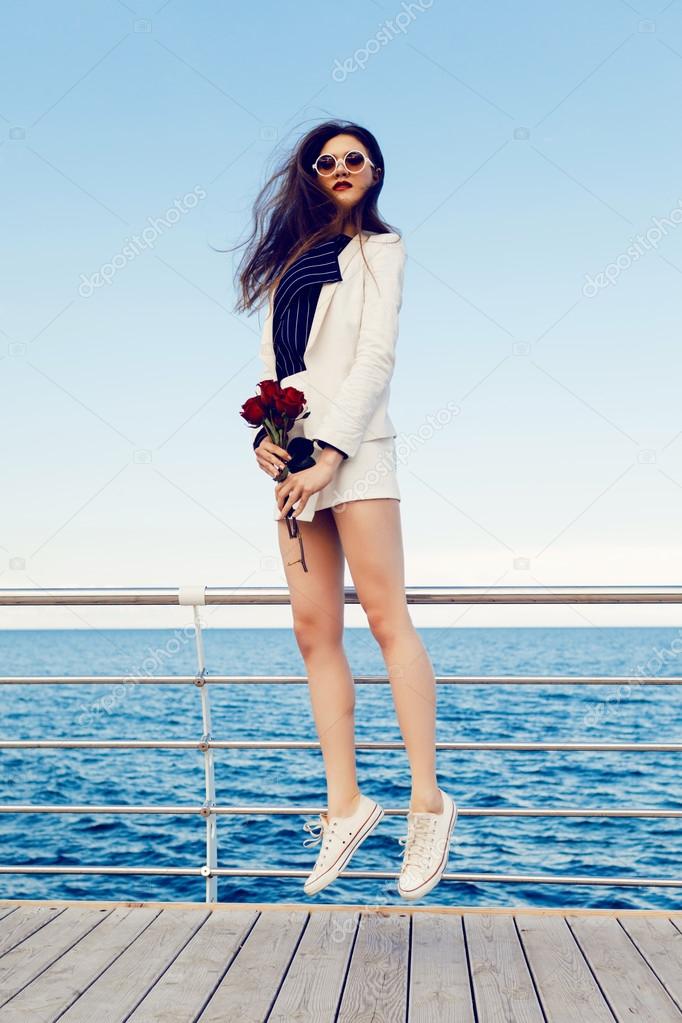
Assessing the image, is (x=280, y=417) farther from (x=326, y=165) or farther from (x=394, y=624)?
(x=326, y=165)

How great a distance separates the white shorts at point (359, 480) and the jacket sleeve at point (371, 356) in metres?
0.05

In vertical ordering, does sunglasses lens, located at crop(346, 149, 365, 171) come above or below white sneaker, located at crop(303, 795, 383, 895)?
above

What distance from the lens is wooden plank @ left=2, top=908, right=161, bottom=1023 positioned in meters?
1.58

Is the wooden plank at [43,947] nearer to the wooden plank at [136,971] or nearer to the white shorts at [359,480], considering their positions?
the wooden plank at [136,971]

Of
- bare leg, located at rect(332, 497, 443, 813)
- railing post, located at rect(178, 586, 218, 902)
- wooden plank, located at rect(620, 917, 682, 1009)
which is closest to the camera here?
wooden plank, located at rect(620, 917, 682, 1009)

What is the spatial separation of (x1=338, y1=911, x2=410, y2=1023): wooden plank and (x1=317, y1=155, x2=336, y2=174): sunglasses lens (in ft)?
5.84

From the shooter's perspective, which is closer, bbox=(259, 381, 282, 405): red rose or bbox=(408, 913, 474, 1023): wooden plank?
bbox=(408, 913, 474, 1023): wooden plank

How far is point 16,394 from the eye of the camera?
74.6 ft

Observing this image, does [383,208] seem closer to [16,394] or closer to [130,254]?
[130,254]

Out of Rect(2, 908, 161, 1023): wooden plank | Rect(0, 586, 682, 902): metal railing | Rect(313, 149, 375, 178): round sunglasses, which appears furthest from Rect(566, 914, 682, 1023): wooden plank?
Rect(313, 149, 375, 178): round sunglasses

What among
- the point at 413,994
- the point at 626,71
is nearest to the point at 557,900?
the point at 413,994

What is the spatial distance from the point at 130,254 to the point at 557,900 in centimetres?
893

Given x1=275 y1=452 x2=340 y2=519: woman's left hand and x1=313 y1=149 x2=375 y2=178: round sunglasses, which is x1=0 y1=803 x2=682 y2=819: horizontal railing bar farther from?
x1=313 y1=149 x2=375 y2=178: round sunglasses

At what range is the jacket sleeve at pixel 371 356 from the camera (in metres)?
1.84
